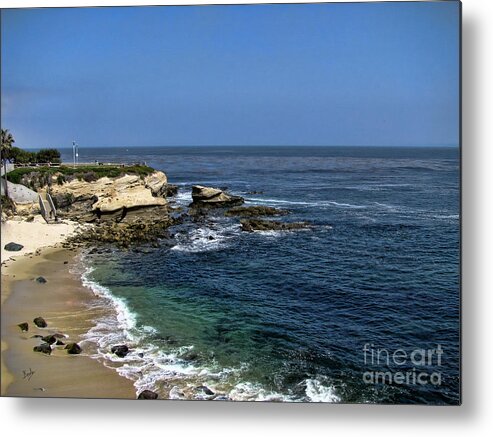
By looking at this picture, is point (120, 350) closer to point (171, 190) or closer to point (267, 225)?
point (171, 190)

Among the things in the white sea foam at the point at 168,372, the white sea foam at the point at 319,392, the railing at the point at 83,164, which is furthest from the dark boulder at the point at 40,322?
the white sea foam at the point at 319,392

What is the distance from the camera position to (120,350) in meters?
11.8

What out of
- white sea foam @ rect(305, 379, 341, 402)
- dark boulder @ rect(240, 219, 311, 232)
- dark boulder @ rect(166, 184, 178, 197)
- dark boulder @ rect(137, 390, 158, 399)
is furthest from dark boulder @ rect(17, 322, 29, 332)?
dark boulder @ rect(240, 219, 311, 232)

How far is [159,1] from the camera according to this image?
10484 mm

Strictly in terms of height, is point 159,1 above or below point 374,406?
above

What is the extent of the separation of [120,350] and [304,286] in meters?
5.22

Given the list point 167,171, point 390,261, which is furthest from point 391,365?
point 167,171

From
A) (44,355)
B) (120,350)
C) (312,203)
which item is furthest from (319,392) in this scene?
(312,203)

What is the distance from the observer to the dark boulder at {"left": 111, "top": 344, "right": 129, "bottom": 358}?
11.7m

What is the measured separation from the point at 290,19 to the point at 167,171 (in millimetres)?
6068

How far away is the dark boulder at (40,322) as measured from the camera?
11914 mm

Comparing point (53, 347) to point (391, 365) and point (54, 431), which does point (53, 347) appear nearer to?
point (54, 431)

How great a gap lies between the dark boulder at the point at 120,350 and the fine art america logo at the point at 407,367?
490cm
